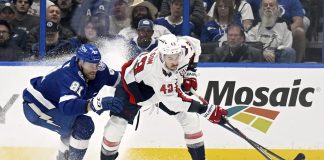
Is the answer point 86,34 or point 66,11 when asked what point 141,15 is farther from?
point 66,11

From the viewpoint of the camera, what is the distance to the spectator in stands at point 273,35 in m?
7.89

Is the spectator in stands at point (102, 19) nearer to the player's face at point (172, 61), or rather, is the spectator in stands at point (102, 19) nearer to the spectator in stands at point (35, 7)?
the spectator in stands at point (35, 7)

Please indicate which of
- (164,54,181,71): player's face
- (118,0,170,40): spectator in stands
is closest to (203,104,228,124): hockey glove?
(164,54,181,71): player's face

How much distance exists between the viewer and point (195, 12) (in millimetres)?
7852

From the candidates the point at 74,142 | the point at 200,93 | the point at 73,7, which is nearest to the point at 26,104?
the point at 74,142

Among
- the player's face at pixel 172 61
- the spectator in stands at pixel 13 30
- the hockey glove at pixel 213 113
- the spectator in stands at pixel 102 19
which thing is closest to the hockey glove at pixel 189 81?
the hockey glove at pixel 213 113

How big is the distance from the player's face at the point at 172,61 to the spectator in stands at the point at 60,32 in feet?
4.04

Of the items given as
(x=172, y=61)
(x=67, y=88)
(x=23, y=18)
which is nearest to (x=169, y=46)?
(x=172, y=61)

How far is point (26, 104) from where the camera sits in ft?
23.6

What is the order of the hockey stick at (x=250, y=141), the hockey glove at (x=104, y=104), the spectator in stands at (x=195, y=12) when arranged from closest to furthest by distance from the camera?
the hockey glove at (x=104, y=104) < the hockey stick at (x=250, y=141) < the spectator in stands at (x=195, y=12)

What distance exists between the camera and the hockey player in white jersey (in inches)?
272

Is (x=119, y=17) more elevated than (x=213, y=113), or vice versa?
(x=119, y=17)

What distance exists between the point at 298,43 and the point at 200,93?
0.88 meters

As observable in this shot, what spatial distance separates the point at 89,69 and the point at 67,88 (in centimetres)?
21
